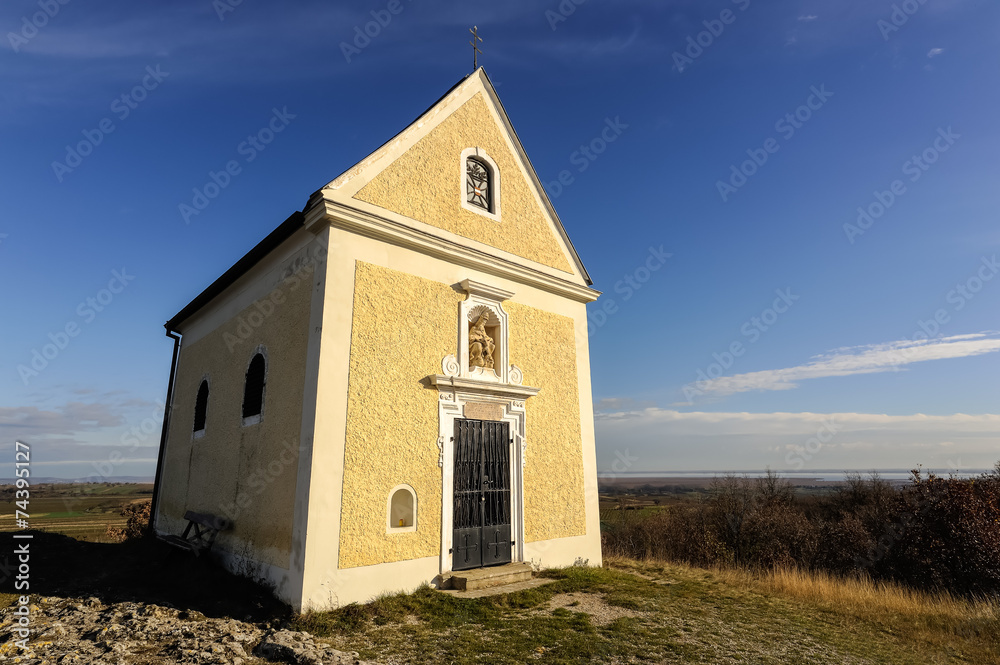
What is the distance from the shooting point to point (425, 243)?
8750 millimetres

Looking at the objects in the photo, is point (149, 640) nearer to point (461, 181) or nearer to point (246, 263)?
point (246, 263)

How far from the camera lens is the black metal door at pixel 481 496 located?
8.40m

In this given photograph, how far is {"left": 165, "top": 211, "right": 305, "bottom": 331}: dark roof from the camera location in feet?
27.3

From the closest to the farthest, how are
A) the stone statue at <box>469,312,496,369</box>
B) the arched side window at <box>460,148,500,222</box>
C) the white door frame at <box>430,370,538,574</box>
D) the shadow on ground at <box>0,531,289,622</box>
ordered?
the shadow on ground at <box>0,531,289,622</box>
the white door frame at <box>430,370,538,574</box>
the stone statue at <box>469,312,496,369</box>
the arched side window at <box>460,148,500,222</box>

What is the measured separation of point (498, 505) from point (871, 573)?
13404mm

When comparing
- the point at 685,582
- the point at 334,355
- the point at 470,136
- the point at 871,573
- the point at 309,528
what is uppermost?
the point at 470,136

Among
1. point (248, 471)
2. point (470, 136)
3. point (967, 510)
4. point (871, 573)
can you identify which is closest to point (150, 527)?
point (248, 471)

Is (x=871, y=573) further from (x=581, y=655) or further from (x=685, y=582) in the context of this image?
(x=581, y=655)

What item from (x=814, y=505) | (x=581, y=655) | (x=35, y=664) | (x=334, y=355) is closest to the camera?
(x=35, y=664)

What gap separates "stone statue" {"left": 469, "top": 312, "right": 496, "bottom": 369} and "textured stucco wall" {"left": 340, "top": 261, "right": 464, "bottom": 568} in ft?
2.15

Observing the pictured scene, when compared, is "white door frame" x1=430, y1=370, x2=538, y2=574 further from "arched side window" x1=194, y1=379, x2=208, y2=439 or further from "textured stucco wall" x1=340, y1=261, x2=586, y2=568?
"arched side window" x1=194, y1=379, x2=208, y2=439

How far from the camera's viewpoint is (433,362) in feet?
28.1

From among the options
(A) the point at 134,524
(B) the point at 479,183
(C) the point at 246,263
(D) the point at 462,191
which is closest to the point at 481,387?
(D) the point at 462,191

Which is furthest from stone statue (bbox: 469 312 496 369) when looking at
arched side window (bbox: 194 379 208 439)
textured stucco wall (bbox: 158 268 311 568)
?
arched side window (bbox: 194 379 208 439)
